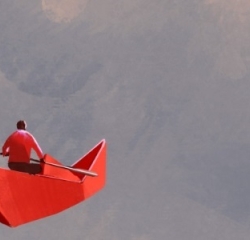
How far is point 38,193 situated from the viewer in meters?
29.3

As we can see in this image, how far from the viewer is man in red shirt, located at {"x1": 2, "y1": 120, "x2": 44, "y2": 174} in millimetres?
30062

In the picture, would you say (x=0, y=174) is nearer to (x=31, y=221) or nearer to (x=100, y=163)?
(x=31, y=221)

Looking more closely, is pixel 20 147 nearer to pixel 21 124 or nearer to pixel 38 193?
pixel 21 124

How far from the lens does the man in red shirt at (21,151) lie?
98.6 ft

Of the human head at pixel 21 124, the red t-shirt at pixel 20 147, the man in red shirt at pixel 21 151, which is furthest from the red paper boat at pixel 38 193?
the human head at pixel 21 124

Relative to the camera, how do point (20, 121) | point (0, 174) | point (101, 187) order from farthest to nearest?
point (101, 187)
point (20, 121)
point (0, 174)

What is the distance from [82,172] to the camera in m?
30.1

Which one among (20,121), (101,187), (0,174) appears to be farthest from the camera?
(101,187)

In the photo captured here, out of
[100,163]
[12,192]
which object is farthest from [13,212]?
[100,163]

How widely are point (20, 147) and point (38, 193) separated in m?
1.91

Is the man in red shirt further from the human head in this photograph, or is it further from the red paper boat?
the red paper boat

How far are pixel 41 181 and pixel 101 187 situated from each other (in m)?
3.71

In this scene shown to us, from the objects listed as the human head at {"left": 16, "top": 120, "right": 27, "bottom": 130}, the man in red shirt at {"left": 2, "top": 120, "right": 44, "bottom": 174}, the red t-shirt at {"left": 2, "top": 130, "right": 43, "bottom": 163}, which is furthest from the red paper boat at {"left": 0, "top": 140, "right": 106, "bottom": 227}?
the human head at {"left": 16, "top": 120, "right": 27, "bottom": 130}

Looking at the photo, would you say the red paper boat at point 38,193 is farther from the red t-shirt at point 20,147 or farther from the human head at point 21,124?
the human head at point 21,124
